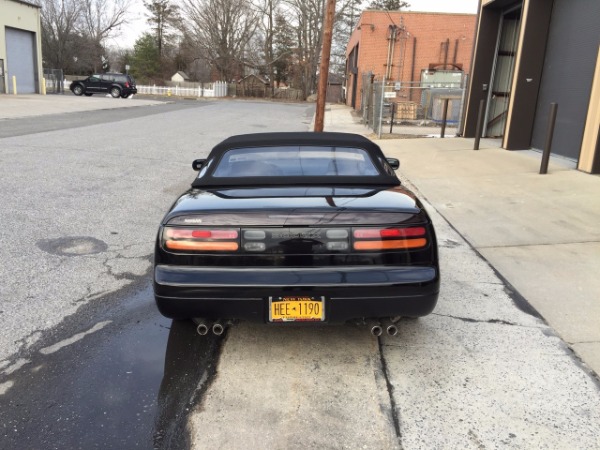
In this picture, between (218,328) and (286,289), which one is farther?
(218,328)

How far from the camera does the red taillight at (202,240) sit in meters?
3.00

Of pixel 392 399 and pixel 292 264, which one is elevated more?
pixel 292 264

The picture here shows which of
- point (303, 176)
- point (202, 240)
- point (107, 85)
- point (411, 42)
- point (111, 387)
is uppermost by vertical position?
point (411, 42)

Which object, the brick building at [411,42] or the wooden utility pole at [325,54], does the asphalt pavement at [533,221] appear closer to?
the wooden utility pole at [325,54]

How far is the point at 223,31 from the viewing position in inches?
2361

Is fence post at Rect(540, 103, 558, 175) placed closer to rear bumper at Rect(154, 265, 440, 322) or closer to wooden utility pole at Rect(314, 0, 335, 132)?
wooden utility pole at Rect(314, 0, 335, 132)

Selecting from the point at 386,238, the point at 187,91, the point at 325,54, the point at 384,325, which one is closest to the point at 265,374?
the point at 384,325

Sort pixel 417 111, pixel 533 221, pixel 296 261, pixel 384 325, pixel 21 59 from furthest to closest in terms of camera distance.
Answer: pixel 21 59
pixel 417 111
pixel 533 221
pixel 384 325
pixel 296 261

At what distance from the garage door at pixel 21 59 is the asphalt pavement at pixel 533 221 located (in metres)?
33.8

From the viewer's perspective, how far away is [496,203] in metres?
7.42

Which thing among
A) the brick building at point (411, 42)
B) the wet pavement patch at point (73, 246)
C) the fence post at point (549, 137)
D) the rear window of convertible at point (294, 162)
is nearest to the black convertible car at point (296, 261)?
the rear window of convertible at point (294, 162)

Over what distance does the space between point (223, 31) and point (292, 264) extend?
62.1m

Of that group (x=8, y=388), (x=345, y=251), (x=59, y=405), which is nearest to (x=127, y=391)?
(x=59, y=405)

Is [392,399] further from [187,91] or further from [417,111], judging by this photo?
[187,91]
